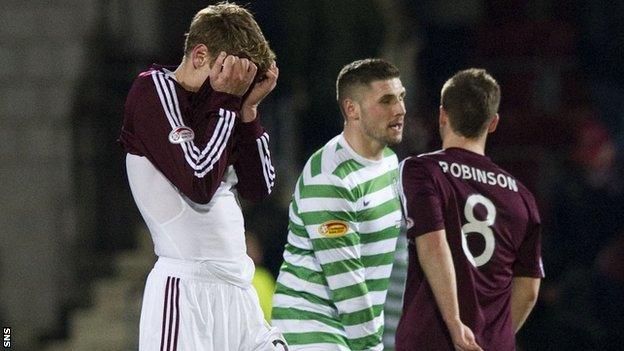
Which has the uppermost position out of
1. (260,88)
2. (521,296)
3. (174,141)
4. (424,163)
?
(260,88)

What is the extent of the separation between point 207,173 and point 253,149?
0.22m

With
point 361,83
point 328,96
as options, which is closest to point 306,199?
point 361,83

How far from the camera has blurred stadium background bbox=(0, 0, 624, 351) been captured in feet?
24.5

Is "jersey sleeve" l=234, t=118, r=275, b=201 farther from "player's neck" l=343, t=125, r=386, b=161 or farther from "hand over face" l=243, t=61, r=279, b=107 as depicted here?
"player's neck" l=343, t=125, r=386, b=161

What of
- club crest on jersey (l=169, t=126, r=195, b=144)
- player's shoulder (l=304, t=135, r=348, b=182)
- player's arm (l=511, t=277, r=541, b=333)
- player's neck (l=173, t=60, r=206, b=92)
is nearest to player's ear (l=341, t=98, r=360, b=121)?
player's shoulder (l=304, t=135, r=348, b=182)

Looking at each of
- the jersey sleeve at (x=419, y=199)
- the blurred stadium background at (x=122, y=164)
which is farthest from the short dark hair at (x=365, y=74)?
the blurred stadium background at (x=122, y=164)

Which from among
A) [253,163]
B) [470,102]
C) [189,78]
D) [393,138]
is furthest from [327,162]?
[189,78]

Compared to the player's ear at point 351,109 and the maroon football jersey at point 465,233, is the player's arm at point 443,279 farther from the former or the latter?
the player's ear at point 351,109

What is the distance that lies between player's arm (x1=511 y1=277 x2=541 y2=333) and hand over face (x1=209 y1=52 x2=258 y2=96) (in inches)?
56.6

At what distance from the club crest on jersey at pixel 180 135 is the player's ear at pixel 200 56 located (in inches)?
7.9

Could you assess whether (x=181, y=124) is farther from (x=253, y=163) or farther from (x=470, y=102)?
(x=470, y=102)

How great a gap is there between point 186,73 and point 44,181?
4.23 metres

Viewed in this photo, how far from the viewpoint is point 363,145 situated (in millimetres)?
4520

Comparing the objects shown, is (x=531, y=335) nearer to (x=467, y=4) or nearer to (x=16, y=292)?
(x=467, y=4)
